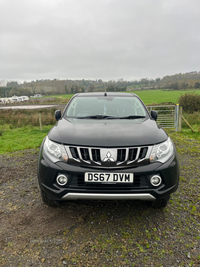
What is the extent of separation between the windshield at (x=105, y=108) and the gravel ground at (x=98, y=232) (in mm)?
1392

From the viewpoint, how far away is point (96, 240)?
206 cm

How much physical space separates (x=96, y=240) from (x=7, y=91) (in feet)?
218

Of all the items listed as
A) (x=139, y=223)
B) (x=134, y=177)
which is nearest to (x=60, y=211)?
(x=139, y=223)

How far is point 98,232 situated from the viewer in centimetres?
219

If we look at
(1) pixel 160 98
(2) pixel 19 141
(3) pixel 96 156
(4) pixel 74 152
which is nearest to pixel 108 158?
(3) pixel 96 156

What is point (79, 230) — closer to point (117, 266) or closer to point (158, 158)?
point (117, 266)

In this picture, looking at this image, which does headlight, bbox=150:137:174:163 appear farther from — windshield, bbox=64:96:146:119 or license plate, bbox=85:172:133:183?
windshield, bbox=64:96:146:119

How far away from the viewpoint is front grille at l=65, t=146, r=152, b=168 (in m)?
2.01

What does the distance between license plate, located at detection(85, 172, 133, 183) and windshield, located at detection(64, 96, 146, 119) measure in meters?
1.28

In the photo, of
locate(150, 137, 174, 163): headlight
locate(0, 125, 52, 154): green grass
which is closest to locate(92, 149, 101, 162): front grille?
locate(150, 137, 174, 163): headlight

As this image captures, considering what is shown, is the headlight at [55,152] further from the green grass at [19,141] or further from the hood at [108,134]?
the green grass at [19,141]

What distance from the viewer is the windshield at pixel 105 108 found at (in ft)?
10.5

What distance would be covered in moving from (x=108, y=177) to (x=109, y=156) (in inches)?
8.6

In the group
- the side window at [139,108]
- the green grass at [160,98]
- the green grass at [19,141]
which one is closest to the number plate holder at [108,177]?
the side window at [139,108]
